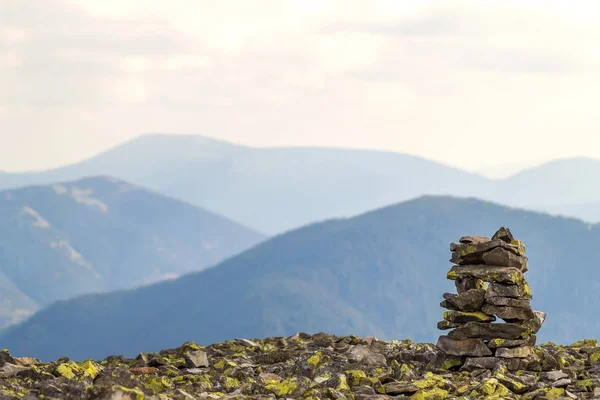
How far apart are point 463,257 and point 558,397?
6689 millimetres

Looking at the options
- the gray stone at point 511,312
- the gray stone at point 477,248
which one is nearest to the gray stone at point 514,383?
the gray stone at point 511,312

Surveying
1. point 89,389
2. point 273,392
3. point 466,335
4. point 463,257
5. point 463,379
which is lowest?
point 89,389

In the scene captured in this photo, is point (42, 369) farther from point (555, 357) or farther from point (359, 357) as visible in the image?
point (555, 357)

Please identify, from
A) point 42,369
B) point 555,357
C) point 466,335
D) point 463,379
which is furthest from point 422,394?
point 42,369

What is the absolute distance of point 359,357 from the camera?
29078mm

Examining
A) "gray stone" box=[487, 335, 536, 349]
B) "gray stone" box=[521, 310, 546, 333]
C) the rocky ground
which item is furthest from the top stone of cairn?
the rocky ground

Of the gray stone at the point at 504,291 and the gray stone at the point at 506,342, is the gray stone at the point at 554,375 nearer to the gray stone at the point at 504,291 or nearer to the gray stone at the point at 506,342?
the gray stone at the point at 506,342

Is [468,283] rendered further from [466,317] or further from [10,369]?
[10,369]

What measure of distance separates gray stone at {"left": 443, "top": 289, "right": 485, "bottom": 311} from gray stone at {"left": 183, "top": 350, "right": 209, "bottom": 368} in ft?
25.9

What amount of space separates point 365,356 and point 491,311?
4.29m

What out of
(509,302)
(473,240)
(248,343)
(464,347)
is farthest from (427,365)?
(248,343)

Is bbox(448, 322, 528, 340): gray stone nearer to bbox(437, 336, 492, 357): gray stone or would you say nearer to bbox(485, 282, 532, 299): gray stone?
bbox(437, 336, 492, 357): gray stone

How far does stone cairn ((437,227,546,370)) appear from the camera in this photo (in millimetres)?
27578

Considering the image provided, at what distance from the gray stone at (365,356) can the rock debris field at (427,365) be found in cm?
3
